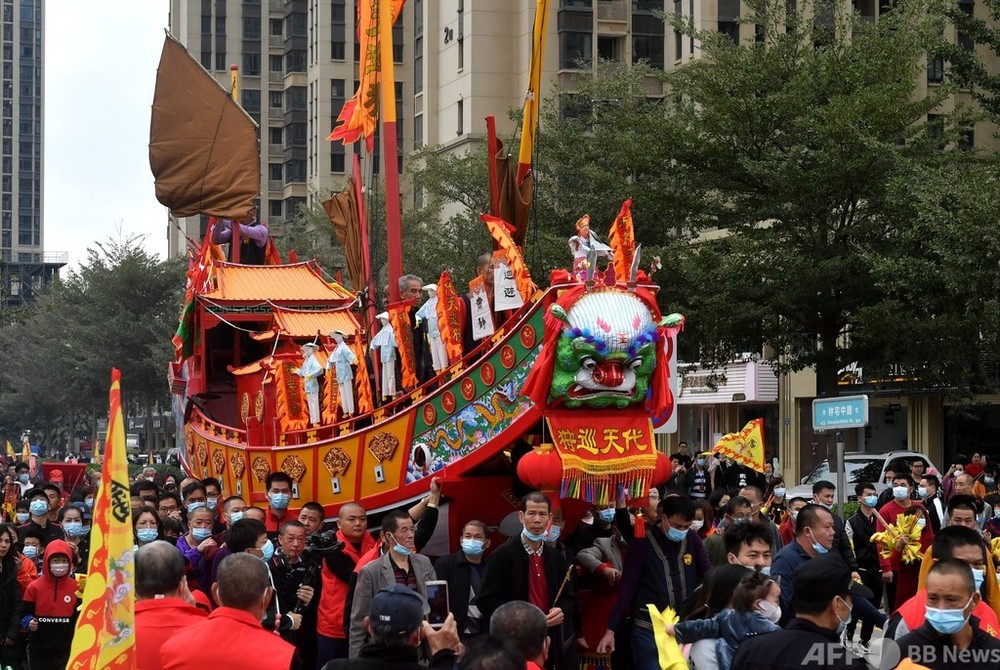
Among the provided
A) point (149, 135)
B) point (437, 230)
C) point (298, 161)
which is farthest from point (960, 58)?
point (298, 161)

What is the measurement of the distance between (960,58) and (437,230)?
71.3 feet

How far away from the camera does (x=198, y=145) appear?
25547mm

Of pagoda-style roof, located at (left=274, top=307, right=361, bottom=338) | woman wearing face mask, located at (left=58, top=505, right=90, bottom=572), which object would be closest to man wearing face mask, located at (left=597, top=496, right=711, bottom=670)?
woman wearing face mask, located at (left=58, top=505, right=90, bottom=572)

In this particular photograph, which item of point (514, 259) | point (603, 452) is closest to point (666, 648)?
point (603, 452)

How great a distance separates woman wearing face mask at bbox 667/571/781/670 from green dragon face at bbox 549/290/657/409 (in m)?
5.65

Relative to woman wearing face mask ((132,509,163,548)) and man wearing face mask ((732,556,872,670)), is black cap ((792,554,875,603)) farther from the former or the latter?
woman wearing face mask ((132,509,163,548))

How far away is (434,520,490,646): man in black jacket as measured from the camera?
31.1ft

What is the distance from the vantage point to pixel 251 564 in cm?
617

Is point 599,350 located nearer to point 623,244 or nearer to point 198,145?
point 623,244

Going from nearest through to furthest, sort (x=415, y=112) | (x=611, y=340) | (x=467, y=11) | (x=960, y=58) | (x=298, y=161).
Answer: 1. (x=611, y=340)
2. (x=960, y=58)
3. (x=467, y=11)
4. (x=415, y=112)
5. (x=298, y=161)

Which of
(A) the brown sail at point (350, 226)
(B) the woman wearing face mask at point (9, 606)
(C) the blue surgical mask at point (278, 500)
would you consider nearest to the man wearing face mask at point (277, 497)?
(C) the blue surgical mask at point (278, 500)

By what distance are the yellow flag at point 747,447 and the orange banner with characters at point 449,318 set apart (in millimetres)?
3869

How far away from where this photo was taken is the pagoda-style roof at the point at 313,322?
20.5 metres

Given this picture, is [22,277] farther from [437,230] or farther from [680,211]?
[680,211]
